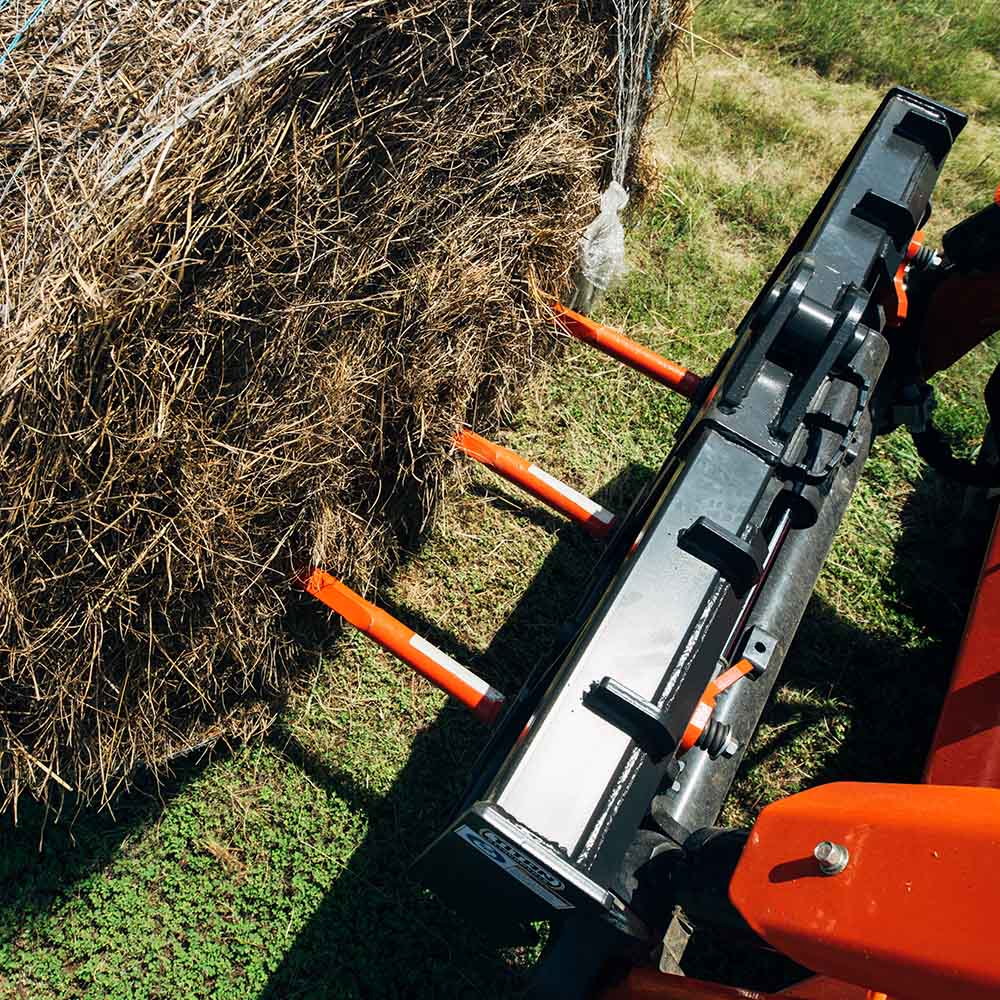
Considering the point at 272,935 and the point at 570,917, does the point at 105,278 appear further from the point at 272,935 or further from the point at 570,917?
the point at 272,935

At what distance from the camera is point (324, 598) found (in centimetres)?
257

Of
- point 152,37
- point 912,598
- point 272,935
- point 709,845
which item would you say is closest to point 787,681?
point 912,598

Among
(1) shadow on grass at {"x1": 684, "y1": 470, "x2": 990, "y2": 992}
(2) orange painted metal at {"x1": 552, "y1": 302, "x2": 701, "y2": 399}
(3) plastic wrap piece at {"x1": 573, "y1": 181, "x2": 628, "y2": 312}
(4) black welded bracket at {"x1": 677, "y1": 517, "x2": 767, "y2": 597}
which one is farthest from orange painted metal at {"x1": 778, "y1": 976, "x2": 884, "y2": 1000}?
(3) plastic wrap piece at {"x1": 573, "y1": 181, "x2": 628, "y2": 312}

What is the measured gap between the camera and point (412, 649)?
95.0 inches

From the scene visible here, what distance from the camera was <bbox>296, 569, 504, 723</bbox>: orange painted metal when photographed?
2.33 m

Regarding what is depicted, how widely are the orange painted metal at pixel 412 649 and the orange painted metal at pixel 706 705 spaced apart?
52 centimetres

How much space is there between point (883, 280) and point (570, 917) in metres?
1.92

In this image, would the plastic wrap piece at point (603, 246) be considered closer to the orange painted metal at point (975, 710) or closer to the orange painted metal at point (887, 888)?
the orange painted metal at point (975, 710)

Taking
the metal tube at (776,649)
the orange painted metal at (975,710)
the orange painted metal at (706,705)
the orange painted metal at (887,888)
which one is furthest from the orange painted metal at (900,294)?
the orange painted metal at (887,888)

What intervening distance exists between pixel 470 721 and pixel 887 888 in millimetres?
1978

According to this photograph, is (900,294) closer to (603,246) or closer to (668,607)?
(603,246)

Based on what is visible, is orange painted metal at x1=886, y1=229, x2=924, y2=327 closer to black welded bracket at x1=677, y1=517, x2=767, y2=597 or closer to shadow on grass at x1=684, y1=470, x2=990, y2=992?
shadow on grass at x1=684, y1=470, x2=990, y2=992

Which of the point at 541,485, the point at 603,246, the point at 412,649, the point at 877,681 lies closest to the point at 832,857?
the point at 412,649

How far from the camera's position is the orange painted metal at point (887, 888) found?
42.0 inches
